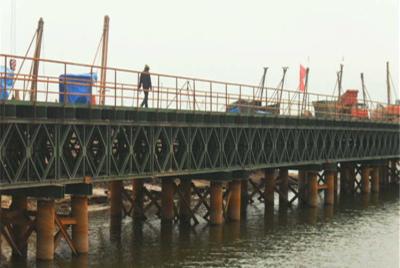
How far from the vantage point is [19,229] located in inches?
1173

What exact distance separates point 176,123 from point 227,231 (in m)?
7.18

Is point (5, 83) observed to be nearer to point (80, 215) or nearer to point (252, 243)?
point (80, 215)

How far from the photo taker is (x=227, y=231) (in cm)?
3834

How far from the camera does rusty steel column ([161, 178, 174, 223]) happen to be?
3956cm

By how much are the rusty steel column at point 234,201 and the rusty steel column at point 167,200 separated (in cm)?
349

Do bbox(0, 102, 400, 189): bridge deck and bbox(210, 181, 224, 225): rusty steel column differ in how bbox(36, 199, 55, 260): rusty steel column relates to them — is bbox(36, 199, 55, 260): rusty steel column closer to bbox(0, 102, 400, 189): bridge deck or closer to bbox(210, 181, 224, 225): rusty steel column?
bbox(0, 102, 400, 189): bridge deck

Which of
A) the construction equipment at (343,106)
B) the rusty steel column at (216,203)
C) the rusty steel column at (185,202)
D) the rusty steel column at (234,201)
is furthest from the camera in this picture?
the construction equipment at (343,106)

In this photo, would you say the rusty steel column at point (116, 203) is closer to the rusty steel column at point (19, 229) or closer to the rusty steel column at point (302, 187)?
the rusty steel column at point (19, 229)

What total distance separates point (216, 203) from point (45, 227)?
44.0 ft

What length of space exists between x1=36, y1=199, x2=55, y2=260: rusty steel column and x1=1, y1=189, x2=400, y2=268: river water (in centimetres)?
52

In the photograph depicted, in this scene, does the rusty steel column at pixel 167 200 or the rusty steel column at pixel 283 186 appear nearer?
the rusty steel column at pixel 167 200

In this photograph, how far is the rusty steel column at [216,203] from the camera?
3944cm

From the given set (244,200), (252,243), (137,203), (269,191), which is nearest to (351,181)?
(269,191)

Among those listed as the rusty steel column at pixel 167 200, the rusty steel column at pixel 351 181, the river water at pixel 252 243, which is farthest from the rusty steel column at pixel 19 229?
the rusty steel column at pixel 351 181
